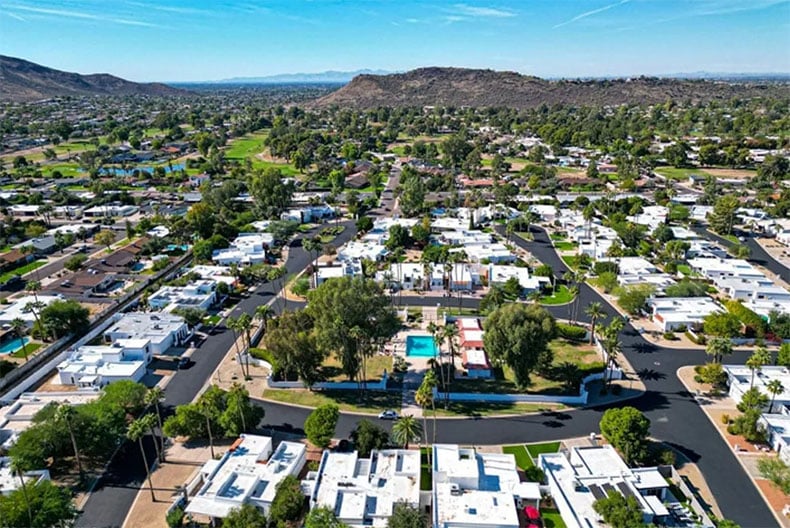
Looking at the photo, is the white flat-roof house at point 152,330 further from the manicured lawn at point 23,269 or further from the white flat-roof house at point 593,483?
the white flat-roof house at point 593,483

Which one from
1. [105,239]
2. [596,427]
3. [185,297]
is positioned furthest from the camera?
[105,239]

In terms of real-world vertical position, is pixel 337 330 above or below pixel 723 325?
above

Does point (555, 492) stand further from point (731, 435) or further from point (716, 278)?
point (716, 278)

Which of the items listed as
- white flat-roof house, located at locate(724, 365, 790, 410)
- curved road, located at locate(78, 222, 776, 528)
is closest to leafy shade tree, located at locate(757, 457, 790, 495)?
curved road, located at locate(78, 222, 776, 528)

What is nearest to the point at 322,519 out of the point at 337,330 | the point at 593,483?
the point at 593,483

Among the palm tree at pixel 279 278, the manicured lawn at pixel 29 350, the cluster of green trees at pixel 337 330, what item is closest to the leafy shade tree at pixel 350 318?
the cluster of green trees at pixel 337 330

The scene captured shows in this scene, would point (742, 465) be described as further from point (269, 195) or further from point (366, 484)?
point (269, 195)

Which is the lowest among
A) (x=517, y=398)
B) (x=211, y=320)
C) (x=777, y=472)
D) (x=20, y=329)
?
(x=211, y=320)
